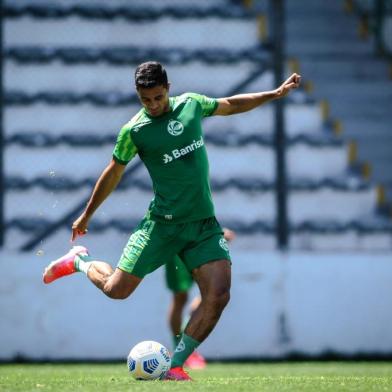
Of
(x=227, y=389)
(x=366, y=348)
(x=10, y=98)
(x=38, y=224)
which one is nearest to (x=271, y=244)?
(x=366, y=348)

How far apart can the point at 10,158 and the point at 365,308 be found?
4579mm

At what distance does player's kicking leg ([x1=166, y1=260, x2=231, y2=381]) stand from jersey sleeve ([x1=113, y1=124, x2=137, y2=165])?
3.15 ft

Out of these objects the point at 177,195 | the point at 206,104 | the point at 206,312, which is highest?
the point at 206,104

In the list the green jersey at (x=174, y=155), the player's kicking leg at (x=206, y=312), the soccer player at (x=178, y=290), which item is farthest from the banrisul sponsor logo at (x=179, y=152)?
the soccer player at (x=178, y=290)

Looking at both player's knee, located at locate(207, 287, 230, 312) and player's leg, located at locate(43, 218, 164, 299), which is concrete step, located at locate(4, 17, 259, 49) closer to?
player's leg, located at locate(43, 218, 164, 299)

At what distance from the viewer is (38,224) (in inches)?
547

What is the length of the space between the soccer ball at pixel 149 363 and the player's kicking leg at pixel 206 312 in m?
0.08

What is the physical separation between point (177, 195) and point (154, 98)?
0.73m

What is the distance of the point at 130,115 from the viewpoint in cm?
1463

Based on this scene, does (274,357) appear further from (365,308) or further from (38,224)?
(38,224)

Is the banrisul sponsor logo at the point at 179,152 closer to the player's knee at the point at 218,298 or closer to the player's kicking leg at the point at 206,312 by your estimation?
the player's kicking leg at the point at 206,312

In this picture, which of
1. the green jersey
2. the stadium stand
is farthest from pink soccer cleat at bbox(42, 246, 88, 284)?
the stadium stand

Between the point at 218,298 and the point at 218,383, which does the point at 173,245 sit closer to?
the point at 218,298

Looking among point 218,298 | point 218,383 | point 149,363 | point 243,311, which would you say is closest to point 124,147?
point 218,298
